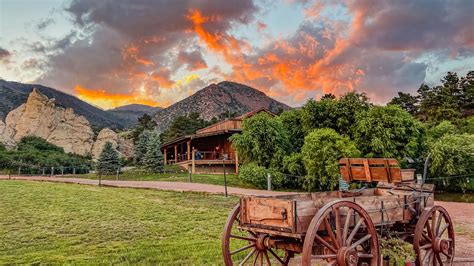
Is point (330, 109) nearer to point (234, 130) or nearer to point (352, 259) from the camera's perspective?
point (234, 130)

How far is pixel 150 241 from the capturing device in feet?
32.2

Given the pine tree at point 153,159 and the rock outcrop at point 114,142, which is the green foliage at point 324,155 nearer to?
the pine tree at point 153,159

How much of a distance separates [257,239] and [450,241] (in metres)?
3.51

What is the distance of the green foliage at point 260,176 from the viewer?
25.6 meters

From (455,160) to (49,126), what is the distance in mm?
53627

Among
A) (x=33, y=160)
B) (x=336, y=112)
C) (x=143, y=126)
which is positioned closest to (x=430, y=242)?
(x=336, y=112)

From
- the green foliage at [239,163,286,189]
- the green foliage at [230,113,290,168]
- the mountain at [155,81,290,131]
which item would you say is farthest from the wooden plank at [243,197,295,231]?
the mountain at [155,81,290,131]

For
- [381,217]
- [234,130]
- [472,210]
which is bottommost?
[472,210]

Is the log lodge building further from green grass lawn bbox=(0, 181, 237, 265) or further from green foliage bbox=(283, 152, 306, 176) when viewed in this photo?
green grass lawn bbox=(0, 181, 237, 265)

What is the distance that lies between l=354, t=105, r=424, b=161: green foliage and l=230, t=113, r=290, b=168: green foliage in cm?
523

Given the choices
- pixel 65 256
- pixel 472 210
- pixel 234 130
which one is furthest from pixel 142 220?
pixel 234 130

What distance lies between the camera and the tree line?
75.3 ft

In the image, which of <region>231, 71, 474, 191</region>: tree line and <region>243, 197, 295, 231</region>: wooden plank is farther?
<region>231, 71, 474, 191</region>: tree line

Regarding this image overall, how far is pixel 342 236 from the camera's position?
5.02 metres
